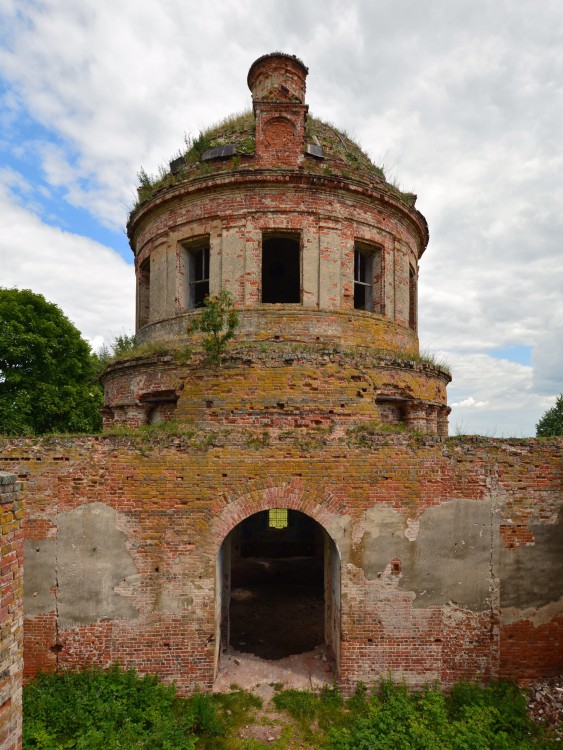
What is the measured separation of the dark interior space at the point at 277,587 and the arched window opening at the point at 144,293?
756 cm

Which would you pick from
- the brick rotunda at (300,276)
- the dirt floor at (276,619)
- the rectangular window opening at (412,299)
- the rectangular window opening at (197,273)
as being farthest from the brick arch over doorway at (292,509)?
the rectangular window opening at (412,299)

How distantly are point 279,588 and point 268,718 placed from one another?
22.5ft

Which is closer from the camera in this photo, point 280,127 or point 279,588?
point 280,127

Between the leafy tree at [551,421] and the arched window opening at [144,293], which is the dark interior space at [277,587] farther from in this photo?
the leafy tree at [551,421]

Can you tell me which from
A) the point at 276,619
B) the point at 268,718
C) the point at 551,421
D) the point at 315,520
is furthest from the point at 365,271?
the point at 551,421

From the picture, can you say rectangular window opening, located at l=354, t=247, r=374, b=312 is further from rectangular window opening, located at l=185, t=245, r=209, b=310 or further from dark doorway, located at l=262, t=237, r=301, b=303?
rectangular window opening, located at l=185, t=245, r=209, b=310

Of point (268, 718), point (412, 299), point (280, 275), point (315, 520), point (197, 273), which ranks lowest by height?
point (268, 718)

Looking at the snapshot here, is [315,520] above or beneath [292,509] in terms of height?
beneath

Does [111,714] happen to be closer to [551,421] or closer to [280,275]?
[280,275]

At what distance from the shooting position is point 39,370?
2217 cm

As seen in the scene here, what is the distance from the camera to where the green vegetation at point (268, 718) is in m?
6.58

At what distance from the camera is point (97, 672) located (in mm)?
7633

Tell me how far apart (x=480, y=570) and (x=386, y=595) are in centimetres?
172

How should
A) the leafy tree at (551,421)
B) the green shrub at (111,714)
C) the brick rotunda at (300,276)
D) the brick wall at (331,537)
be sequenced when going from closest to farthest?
the green shrub at (111,714), the brick wall at (331,537), the brick rotunda at (300,276), the leafy tree at (551,421)
